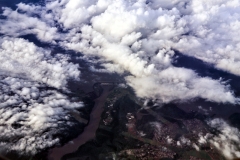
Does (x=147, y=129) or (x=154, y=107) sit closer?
(x=147, y=129)

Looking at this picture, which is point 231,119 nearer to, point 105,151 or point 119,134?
point 119,134

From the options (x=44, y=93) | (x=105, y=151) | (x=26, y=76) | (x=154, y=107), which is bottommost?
(x=105, y=151)

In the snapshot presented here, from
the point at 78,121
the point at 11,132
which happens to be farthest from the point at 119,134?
the point at 11,132

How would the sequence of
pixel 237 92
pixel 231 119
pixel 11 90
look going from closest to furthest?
pixel 231 119 → pixel 11 90 → pixel 237 92

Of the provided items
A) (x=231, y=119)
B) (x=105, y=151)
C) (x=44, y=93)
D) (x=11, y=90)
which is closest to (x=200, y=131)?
(x=231, y=119)

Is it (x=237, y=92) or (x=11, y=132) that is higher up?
(x=237, y=92)

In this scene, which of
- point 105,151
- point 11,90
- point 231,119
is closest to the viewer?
point 105,151

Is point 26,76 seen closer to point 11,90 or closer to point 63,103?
point 11,90
